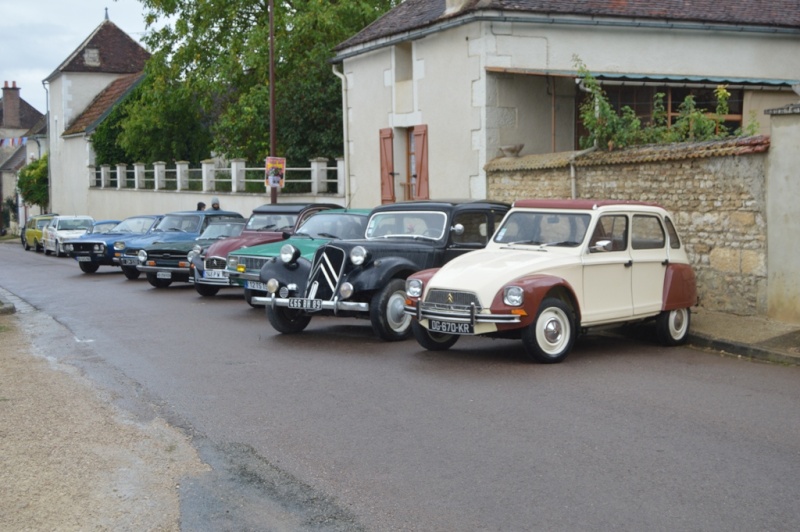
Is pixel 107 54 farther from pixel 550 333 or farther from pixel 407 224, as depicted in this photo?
pixel 550 333

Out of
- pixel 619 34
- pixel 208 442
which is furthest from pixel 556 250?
pixel 619 34

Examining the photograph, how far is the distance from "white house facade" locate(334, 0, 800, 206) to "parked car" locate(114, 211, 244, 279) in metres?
4.99

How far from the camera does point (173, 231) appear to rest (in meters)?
23.4

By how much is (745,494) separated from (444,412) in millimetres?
2908

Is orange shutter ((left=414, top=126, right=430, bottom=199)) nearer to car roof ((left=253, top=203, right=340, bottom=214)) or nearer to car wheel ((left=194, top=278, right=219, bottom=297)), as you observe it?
car roof ((left=253, top=203, right=340, bottom=214))

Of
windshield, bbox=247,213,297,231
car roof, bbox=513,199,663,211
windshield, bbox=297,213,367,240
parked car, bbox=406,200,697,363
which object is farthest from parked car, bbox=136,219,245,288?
parked car, bbox=406,200,697,363

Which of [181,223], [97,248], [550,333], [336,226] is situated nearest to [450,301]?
[550,333]

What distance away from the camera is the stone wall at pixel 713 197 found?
13289 mm

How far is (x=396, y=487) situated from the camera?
20.5ft

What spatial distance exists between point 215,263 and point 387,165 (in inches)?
322

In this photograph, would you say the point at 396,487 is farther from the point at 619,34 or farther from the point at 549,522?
the point at 619,34

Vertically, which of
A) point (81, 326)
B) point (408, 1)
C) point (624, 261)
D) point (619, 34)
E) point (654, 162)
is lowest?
point (81, 326)

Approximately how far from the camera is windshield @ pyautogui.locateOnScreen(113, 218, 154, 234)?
90.0 feet

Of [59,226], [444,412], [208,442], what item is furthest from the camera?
[59,226]
